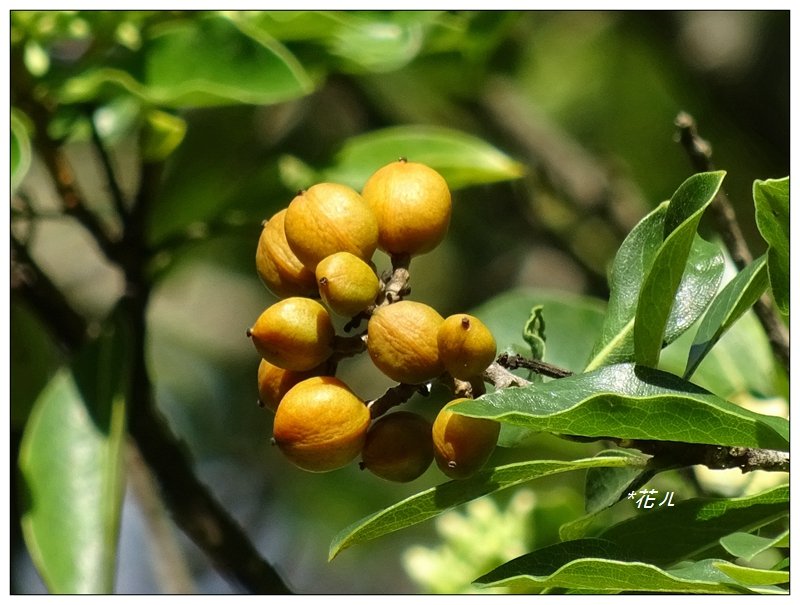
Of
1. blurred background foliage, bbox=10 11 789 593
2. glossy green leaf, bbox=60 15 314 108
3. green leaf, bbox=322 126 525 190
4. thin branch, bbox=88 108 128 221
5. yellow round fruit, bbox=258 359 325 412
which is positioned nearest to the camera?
yellow round fruit, bbox=258 359 325 412

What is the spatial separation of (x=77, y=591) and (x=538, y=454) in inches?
44.7

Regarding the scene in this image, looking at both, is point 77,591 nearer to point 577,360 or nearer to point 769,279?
point 577,360

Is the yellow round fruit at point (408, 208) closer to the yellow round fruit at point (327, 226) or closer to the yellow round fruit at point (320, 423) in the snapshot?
the yellow round fruit at point (327, 226)

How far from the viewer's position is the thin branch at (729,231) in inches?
58.1

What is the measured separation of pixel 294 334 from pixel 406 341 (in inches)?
4.3

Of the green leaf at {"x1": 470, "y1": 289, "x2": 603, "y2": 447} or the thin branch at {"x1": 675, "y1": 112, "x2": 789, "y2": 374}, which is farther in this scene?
the green leaf at {"x1": 470, "y1": 289, "x2": 603, "y2": 447}

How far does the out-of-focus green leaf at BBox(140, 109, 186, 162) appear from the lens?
1970mm

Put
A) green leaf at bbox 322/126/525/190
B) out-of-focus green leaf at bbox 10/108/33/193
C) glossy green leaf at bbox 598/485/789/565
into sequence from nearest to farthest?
glossy green leaf at bbox 598/485/789/565 < out-of-focus green leaf at bbox 10/108/33/193 < green leaf at bbox 322/126/525/190

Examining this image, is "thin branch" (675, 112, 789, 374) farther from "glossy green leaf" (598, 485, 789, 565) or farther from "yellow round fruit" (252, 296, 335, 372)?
"yellow round fruit" (252, 296, 335, 372)

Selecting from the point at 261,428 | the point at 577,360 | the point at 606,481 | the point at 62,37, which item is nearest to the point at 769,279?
the point at 606,481

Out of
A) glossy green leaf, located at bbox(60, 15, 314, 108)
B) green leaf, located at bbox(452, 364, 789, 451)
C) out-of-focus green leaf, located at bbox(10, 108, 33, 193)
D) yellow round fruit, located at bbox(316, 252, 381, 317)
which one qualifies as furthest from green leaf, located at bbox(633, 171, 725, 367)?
out-of-focus green leaf, located at bbox(10, 108, 33, 193)

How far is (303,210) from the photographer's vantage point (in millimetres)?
1111

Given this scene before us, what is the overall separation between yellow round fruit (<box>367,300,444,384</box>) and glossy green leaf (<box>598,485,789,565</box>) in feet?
1.24

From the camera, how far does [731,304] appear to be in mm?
1240
